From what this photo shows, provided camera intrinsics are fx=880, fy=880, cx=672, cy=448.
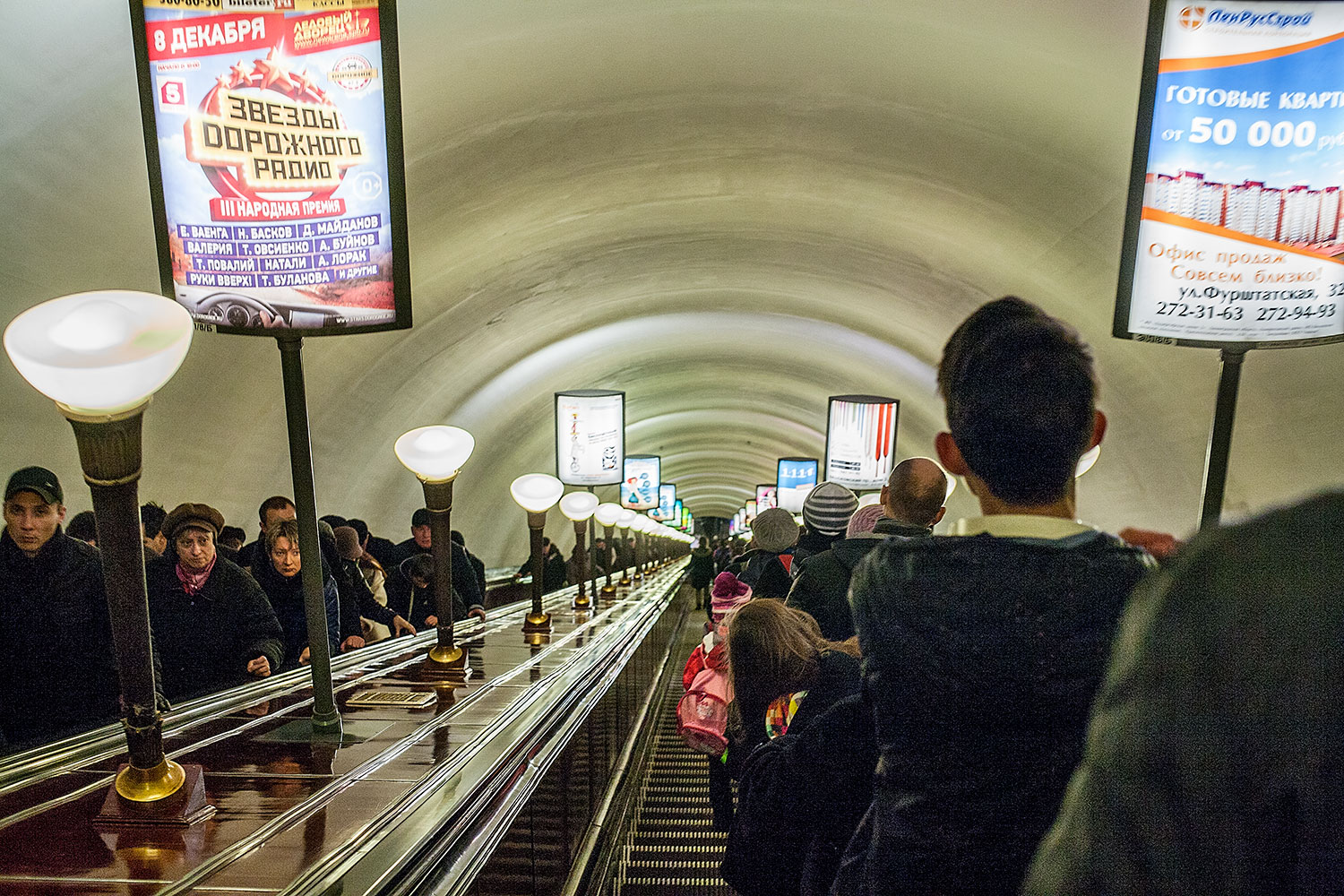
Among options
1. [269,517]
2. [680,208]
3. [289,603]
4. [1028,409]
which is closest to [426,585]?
[269,517]

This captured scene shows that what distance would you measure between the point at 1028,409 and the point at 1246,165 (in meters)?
2.80

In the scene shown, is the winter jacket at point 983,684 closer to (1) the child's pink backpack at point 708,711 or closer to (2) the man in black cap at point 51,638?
(1) the child's pink backpack at point 708,711

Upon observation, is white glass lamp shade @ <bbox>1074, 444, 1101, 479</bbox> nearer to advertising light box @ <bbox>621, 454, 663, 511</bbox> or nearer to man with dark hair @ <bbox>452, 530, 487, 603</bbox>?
man with dark hair @ <bbox>452, 530, 487, 603</bbox>

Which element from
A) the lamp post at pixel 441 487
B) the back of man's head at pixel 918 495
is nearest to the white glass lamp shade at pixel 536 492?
the lamp post at pixel 441 487

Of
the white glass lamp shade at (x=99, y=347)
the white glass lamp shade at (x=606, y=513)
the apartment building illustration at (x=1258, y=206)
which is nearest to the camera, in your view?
the white glass lamp shade at (x=99, y=347)

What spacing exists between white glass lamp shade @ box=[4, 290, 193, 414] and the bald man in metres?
2.03

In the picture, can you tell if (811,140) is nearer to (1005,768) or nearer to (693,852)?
(693,852)

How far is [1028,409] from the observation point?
1377 mm

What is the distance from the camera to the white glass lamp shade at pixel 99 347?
1838mm

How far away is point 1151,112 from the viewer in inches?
135

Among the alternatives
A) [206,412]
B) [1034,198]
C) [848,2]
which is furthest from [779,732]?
[206,412]

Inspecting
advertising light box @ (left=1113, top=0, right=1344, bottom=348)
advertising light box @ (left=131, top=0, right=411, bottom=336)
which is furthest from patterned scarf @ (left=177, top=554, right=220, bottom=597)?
advertising light box @ (left=1113, top=0, right=1344, bottom=348)

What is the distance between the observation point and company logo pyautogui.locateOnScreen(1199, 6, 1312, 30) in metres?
3.37

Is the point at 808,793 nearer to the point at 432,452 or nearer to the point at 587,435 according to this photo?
the point at 432,452
